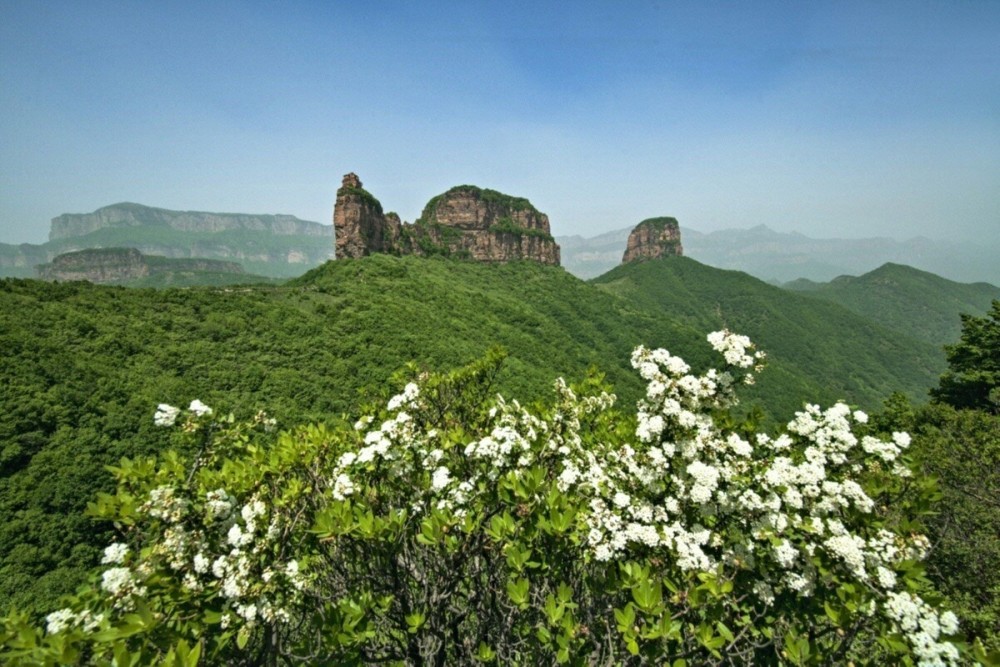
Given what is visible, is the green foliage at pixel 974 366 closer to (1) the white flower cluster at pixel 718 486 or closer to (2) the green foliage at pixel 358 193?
(1) the white flower cluster at pixel 718 486

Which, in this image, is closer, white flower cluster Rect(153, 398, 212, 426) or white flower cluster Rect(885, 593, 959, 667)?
white flower cluster Rect(885, 593, 959, 667)

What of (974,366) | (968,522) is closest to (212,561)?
(968,522)

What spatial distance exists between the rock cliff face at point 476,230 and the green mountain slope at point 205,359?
17.5 metres

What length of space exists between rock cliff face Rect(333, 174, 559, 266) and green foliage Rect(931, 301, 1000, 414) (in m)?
101

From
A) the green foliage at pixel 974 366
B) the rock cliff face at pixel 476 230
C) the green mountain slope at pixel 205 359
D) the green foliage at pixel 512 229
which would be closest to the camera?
the green mountain slope at pixel 205 359

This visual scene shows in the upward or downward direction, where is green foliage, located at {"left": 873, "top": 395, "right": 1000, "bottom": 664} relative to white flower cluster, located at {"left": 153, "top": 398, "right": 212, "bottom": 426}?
downward

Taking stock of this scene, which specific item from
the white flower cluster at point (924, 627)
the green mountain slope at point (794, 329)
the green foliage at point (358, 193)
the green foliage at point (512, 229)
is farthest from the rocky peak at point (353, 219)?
the white flower cluster at point (924, 627)

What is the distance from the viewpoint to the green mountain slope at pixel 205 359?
79.9ft

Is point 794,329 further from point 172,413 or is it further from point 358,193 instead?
point 172,413

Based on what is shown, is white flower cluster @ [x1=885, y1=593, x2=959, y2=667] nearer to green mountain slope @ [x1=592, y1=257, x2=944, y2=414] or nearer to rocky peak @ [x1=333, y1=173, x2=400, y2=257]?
rocky peak @ [x1=333, y1=173, x2=400, y2=257]

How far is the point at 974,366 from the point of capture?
3231 centimetres

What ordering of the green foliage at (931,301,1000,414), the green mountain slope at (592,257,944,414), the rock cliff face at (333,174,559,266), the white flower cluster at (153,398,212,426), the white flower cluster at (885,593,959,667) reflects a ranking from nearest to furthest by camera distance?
the white flower cluster at (885,593,959,667), the white flower cluster at (153,398,212,426), the green foliage at (931,301,1000,414), the rock cliff face at (333,174,559,266), the green mountain slope at (592,257,944,414)

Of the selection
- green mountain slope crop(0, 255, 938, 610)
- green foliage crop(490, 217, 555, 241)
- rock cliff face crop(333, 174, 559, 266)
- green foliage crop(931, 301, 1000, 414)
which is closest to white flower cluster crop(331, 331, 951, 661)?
green mountain slope crop(0, 255, 938, 610)

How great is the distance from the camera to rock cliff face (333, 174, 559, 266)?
123m
